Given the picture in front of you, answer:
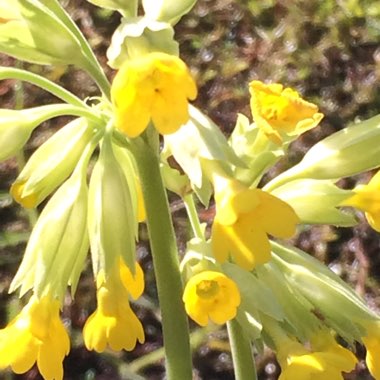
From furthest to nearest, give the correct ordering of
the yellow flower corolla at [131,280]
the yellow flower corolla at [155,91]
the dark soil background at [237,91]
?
1. the dark soil background at [237,91]
2. the yellow flower corolla at [131,280]
3. the yellow flower corolla at [155,91]

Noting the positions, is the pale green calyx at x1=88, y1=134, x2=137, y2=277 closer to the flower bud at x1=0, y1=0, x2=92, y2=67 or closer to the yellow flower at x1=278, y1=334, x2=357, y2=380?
the flower bud at x1=0, y1=0, x2=92, y2=67

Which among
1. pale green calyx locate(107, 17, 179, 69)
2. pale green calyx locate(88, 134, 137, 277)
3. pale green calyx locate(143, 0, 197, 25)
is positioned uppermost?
pale green calyx locate(107, 17, 179, 69)

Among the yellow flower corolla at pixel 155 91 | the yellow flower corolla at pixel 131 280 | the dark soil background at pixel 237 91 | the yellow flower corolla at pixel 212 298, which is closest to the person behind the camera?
the yellow flower corolla at pixel 155 91

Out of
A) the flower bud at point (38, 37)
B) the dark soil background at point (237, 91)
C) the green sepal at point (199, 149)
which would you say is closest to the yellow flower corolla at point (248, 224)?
the green sepal at point (199, 149)

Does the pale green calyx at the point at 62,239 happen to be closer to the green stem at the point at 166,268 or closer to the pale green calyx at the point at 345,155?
the green stem at the point at 166,268

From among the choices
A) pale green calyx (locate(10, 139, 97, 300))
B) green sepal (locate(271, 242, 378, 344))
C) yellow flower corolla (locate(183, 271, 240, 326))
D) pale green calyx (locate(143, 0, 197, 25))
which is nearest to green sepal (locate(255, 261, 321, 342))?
green sepal (locate(271, 242, 378, 344))

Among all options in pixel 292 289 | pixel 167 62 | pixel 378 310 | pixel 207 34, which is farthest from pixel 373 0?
pixel 167 62

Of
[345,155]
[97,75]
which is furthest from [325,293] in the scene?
[97,75]
